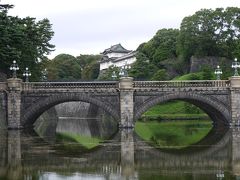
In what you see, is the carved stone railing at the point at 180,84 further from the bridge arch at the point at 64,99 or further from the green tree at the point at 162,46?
the green tree at the point at 162,46

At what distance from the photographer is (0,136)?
151 feet

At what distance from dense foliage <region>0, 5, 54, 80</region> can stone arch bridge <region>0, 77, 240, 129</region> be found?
523cm

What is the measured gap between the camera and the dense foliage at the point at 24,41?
57.5 m

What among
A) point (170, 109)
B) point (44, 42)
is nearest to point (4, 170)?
point (44, 42)

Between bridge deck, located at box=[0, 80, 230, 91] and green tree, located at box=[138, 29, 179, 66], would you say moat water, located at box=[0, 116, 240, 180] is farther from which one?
green tree, located at box=[138, 29, 179, 66]

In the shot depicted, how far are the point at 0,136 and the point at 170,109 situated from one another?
131 ft

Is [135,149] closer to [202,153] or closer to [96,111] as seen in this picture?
[202,153]

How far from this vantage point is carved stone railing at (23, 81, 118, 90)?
54531 millimetres

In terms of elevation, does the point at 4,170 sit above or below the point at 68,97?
below

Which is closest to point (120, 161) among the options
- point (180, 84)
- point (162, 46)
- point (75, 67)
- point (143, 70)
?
point (180, 84)

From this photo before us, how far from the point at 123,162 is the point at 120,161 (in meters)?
0.49

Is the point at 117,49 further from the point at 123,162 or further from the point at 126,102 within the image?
the point at 123,162

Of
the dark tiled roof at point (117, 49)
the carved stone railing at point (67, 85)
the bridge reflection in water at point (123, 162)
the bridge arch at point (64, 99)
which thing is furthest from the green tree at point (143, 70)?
the bridge reflection in water at point (123, 162)

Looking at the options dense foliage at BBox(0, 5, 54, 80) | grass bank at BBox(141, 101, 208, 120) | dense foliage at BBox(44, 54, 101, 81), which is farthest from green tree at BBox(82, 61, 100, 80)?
dense foliage at BBox(0, 5, 54, 80)
